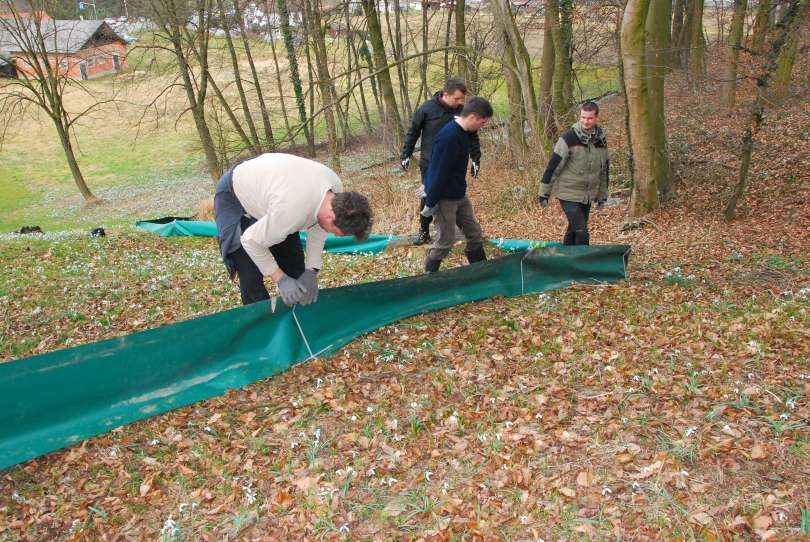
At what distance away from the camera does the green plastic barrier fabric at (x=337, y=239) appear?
794 centimetres

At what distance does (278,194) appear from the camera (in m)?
3.57

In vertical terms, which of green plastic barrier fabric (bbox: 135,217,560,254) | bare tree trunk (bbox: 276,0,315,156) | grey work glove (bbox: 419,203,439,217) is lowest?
green plastic barrier fabric (bbox: 135,217,560,254)

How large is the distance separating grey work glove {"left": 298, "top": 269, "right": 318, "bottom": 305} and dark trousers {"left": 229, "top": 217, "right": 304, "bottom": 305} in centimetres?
11

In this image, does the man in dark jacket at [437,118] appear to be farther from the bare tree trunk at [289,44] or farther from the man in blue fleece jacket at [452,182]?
the bare tree trunk at [289,44]

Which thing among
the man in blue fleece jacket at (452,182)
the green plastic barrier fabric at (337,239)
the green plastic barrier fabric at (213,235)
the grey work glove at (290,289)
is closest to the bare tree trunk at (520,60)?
the green plastic barrier fabric at (337,239)

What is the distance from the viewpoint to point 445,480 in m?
3.41

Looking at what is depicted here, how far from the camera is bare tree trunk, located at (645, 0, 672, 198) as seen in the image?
28.4 feet

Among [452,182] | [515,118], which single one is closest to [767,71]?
[452,182]

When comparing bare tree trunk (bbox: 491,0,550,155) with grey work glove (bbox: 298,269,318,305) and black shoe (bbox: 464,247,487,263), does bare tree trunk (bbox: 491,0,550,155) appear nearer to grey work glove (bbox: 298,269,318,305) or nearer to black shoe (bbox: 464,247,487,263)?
black shoe (bbox: 464,247,487,263)

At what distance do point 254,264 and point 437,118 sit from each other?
3536 mm

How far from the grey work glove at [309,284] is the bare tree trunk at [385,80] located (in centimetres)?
1203

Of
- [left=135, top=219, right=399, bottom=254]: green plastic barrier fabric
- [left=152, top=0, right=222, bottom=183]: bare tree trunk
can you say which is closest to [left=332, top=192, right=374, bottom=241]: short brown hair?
[left=135, top=219, right=399, bottom=254]: green plastic barrier fabric

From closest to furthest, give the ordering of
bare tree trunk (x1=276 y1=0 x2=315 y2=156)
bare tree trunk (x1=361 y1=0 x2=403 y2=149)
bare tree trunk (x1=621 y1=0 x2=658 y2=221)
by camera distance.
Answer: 1. bare tree trunk (x1=621 y1=0 x2=658 y2=221)
2. bare tree trunk (x1=361 y1=0 x2=403 y2=149)
3. bare tree trunk (x1=276 y1=0 x2=315 y2=156)

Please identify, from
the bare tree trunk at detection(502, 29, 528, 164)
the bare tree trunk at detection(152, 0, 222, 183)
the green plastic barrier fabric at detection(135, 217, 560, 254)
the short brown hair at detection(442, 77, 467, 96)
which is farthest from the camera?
the bare tree trunk at detection(152, 0, 222, 183)
